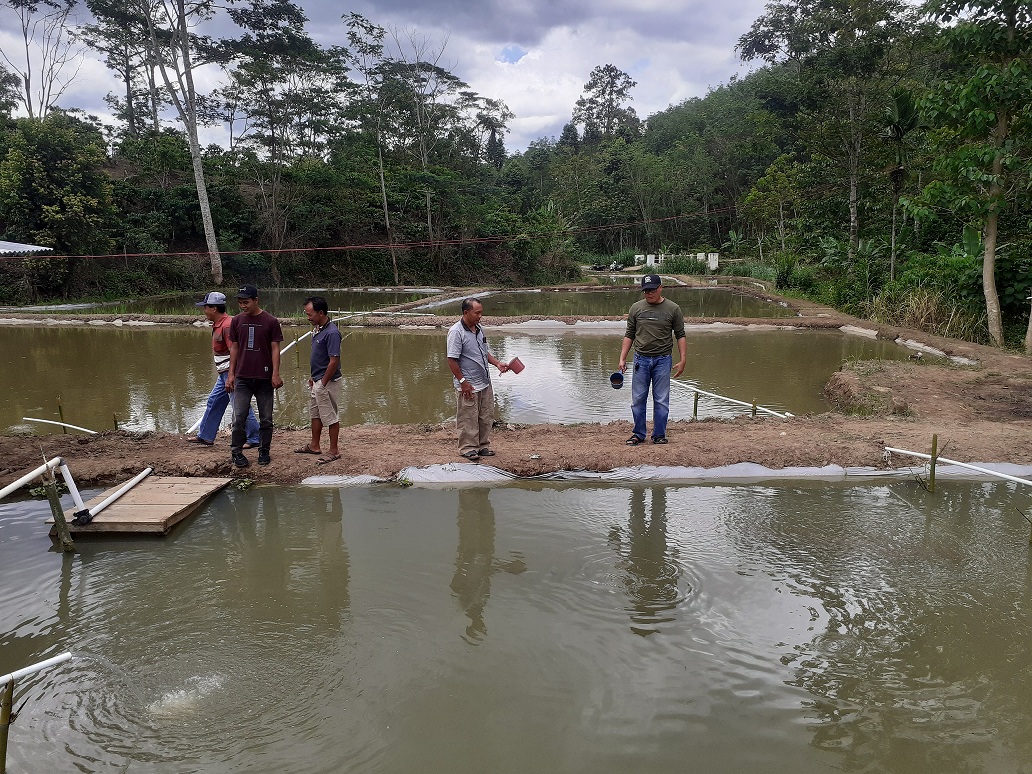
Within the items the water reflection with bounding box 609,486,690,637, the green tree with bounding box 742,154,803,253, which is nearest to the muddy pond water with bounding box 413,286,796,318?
the green tree with bounding box 742,154,803,253

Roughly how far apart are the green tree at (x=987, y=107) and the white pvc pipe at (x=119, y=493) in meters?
12.6

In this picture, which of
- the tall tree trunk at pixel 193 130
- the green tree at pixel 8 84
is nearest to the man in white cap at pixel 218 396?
the tall tree trunk at pixel 193 130

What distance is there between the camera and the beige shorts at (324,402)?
586 centimetres

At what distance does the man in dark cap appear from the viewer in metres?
5.71

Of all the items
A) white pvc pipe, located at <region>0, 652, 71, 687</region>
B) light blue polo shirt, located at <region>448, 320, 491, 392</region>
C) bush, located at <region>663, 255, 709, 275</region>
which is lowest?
white pvc pipe, located at <region>0, 652, 71, 687</region>

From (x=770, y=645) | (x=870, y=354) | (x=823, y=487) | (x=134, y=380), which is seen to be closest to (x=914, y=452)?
(x=823, y=487)

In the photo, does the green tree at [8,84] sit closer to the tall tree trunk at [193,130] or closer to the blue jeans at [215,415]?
the tall tree trunk at [193,130]

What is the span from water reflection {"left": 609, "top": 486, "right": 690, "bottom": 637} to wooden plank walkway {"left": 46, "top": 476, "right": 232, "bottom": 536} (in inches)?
125

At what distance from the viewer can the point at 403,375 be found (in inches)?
436

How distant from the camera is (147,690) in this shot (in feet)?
10.1

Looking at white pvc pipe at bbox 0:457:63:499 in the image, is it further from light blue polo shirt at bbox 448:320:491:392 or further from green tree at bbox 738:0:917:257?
green tree at bbox 738:0:917:257

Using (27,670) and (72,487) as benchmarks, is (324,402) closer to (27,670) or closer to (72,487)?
(72,487)

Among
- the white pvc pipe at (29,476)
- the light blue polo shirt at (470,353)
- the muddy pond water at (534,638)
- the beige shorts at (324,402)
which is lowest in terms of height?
the muddy pond water at (534,638)

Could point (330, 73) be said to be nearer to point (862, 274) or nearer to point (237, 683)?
point (862, 274)
